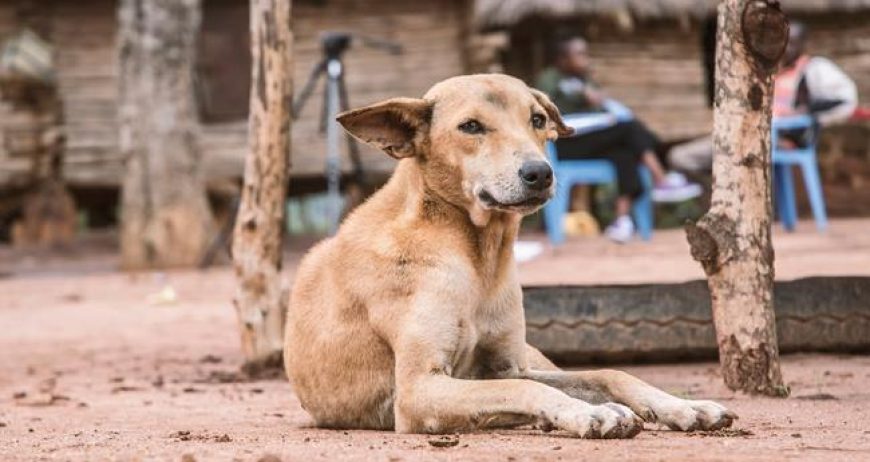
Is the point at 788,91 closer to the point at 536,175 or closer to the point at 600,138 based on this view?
the point at 600,138

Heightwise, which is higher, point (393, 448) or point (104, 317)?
point (393, 448)

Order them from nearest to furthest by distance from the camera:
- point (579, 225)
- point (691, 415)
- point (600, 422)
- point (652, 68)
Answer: point (600, 422) → point (691, 415) → point (579, 225) → point (652, 68)

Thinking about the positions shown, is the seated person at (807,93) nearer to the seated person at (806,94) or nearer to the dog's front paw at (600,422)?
the seated person at (806,94)

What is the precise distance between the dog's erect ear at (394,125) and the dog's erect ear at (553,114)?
518mm

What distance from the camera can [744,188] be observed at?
5.65m

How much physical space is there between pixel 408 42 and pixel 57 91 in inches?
193

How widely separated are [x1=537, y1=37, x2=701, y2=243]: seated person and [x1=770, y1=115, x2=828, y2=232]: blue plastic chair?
1335 millimetres

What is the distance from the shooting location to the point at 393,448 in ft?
13.9

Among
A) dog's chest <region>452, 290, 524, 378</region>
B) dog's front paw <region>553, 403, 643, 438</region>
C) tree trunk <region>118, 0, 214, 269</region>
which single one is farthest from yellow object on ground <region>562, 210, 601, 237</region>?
dog's front paw <region>553, 403, 643, 438</region>

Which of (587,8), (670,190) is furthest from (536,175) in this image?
(587,8)

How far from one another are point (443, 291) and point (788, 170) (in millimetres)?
11532

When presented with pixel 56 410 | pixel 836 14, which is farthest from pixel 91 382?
pixel 836 14

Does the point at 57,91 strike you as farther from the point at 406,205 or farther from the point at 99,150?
the point at 406,205

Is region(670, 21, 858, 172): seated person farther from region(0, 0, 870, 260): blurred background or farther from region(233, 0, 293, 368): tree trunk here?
region(233, 0, 293, 368): tree trunk
